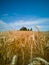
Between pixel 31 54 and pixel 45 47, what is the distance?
0.08m

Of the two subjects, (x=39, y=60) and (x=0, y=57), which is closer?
(x=39, y=60)

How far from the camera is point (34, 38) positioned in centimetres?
83

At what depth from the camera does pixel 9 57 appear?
82 cm

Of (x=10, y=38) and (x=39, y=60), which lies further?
(x=10, y=38)

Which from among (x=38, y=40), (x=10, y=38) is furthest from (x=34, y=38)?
(x=10, y=38)

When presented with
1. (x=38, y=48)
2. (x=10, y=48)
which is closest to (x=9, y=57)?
(x=10, y=48)

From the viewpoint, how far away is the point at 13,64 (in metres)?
0.77

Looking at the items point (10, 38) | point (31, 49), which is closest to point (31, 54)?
point (31, 49)

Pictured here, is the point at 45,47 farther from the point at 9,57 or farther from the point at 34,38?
the point at 9,57

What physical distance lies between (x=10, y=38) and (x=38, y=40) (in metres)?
0.16

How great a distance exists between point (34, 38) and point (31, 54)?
0.08 m

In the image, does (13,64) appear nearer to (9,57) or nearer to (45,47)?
(9,57)

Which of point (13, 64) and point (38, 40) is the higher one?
point (38, 40)

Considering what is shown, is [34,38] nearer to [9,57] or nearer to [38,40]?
[38,40]
